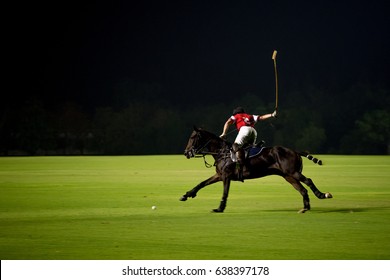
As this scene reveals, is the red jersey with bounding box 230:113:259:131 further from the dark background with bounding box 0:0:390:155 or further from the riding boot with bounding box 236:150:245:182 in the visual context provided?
the dark background with bounding box 0:0:390:155

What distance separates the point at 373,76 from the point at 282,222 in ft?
488

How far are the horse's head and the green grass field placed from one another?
1.35m

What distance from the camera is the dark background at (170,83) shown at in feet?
370

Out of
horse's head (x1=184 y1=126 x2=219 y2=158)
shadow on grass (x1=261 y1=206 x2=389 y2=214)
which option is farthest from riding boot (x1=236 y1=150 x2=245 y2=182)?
shadow on grass (x1=261 y1=206 x2=389 y2=214)

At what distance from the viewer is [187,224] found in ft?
60.7

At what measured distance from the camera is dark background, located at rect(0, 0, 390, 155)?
11281 centimetres

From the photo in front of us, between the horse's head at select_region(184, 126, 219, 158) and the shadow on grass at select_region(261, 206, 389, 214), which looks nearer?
the horse's head at select_region(184, 126, 219, 158)

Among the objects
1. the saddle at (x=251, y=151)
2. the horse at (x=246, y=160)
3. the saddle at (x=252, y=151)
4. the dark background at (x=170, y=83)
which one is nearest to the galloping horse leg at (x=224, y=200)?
the horse at (x=246, y=160)

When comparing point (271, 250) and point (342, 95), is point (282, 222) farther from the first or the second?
point (342, 95)

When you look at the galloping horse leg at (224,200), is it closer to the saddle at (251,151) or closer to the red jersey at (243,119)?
the saddle at (251,151)

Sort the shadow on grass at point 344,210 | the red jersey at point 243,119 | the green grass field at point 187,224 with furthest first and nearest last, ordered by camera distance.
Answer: the shadow on grass at point 344,210 → the red jersey at point 243,119 → the green grass field at point 187,224

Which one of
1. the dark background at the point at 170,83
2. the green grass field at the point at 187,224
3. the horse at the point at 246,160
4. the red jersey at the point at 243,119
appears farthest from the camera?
the dark background at the point at 170,83

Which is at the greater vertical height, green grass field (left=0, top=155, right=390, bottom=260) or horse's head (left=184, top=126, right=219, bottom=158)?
horse's head (left=184, top=126, right=219, bottom=158)

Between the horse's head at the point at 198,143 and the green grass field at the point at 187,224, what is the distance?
1.35 m
